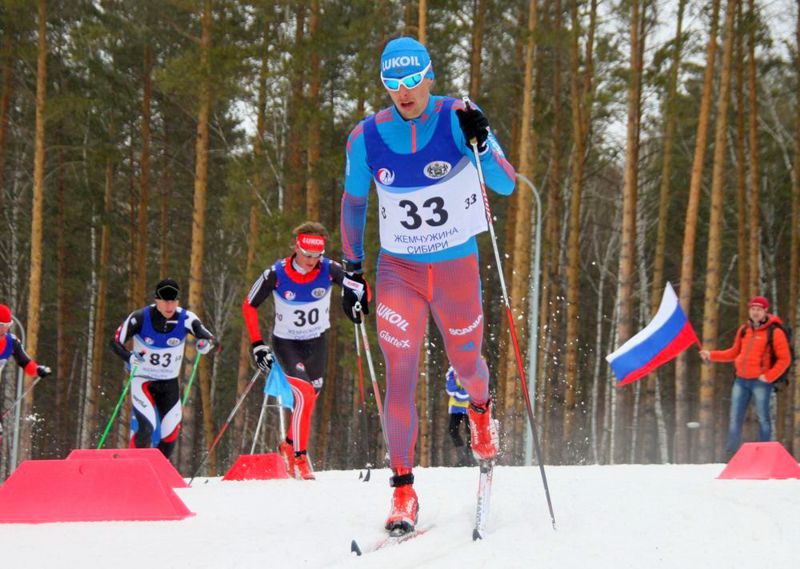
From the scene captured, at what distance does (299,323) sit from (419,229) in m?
4.63

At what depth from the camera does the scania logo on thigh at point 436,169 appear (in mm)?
5434

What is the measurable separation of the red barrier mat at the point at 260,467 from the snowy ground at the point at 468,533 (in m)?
2.28

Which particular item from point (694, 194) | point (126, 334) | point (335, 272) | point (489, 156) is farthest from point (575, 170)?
point (489, 156)

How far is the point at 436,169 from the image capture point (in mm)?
5438

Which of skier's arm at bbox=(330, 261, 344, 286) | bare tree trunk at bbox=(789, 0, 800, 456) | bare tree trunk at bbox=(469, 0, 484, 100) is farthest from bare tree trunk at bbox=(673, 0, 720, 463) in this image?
skier's arm at bbox=(330, 261, 344, 286)

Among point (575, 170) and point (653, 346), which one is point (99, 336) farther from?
point (653, 346)

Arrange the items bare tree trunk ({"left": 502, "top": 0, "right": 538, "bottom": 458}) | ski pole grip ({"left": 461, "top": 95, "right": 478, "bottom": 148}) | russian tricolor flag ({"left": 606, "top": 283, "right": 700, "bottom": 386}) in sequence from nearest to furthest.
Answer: ski pole grip ({"left": 461, "top": 95, "right": 478, "bottom": 148}), russian tricolor flag ({"left": 606, "top": 283, "right": 700, "bottom": 386}), bare tree trunk ({"left": 502, "top": 0, "right": 538, "bottom": 458})

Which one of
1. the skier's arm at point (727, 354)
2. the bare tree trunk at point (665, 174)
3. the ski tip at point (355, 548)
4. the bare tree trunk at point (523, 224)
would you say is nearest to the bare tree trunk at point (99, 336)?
the bare tree trunk at point (523, 224)

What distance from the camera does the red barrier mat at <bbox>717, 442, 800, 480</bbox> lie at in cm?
856

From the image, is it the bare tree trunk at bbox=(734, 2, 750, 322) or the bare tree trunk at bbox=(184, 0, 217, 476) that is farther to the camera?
the bare tree trunk at bbox=(734, 2, 750, 322)

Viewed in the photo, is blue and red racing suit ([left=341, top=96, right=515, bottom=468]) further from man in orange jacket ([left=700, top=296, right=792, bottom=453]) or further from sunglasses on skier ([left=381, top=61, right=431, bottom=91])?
man in orange jacket ([left=700, top=296, right=792, bottom=453])

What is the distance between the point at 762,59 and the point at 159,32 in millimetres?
15456

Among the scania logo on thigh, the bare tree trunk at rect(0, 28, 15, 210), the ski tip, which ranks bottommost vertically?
the ski tip

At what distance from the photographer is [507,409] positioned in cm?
2445
